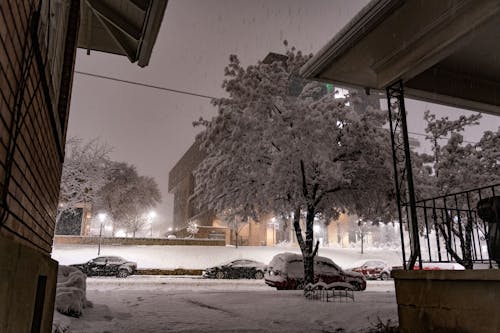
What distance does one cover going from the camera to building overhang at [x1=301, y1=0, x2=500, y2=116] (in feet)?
21.6

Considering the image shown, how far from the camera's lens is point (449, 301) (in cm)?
563

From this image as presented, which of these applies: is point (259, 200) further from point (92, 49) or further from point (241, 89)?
point (92, 49)

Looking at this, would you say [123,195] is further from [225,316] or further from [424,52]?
[424,52]

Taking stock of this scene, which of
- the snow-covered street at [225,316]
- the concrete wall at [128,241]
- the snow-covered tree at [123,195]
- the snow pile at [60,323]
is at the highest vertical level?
the snow-covered tree at [123,195]

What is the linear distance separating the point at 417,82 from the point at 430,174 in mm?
11904

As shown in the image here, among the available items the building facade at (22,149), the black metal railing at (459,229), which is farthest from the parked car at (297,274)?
the building facade at (22,149)

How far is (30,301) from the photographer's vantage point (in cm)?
357

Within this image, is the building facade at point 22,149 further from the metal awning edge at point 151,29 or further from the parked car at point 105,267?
the parked car at point 105,267

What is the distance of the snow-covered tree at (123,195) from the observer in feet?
158

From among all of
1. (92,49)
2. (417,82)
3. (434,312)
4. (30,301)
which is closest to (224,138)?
(92,49)

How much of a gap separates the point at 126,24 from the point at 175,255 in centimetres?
2904

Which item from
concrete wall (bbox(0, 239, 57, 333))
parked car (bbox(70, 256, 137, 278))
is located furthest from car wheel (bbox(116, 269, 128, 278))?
concrete wall (bbox(0, 239, 57, 333))

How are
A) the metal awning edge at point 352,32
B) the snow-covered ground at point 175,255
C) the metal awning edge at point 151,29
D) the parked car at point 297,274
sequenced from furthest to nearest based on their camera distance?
the snow-covered ground at point 175,255 → the parked car at point 297,274 → the metal awning edge at point 151,29 → the metal awning edge at point 352,32

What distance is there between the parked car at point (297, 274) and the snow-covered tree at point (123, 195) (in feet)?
109
